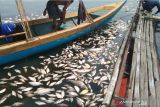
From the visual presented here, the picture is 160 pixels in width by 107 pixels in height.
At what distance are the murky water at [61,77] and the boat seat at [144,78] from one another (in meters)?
0.84

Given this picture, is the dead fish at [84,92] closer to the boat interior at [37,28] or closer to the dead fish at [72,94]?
the dead fish at [72,94]

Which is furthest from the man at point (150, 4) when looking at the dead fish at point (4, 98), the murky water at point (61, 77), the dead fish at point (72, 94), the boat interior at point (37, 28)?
the dead fish at point (4, 98)

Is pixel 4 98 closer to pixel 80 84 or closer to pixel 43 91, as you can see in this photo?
pixel 43 91

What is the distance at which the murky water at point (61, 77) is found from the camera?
23.5ft

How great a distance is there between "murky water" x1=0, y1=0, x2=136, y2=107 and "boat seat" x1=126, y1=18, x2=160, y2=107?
838 millimetres

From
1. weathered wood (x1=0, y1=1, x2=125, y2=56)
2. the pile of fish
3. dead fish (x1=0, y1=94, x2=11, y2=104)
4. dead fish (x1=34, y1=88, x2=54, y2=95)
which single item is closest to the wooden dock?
the pile of fish

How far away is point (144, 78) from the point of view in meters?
6.73

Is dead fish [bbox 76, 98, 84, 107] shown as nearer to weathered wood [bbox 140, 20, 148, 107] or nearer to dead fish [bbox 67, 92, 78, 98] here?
dead fish [bbox 67, 92, 78, 98]

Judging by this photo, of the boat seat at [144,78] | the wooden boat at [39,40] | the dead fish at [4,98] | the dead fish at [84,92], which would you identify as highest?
the wooden boat at [39,40]

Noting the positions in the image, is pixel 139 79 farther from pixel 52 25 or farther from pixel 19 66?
pixel 52 25

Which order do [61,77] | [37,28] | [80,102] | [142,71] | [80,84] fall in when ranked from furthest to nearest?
[37,28] → [61,77] → [80,84] → [142,71] → [80,102]

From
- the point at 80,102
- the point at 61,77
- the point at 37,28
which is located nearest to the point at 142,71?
the point at 80,102

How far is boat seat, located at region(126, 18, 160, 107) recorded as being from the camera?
560cm

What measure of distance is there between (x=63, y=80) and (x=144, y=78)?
2.85 metres
